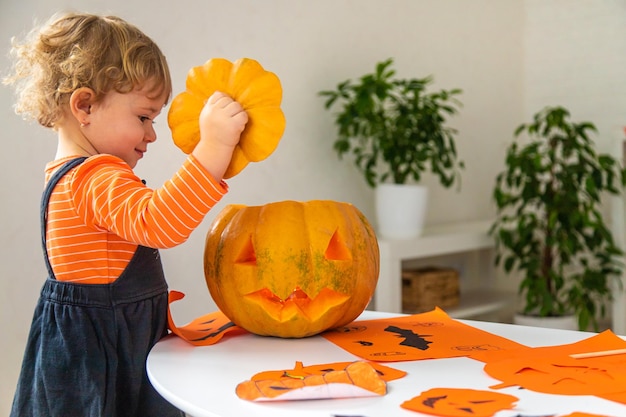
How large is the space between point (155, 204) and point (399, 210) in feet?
6.29

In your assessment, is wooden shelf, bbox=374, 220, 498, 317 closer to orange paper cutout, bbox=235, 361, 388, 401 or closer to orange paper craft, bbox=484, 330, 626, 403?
orange paper craft, bbox=484, 330, 626, 403

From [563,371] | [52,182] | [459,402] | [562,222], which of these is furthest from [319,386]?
[562,222]

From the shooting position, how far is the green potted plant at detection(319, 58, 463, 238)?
8.81ft

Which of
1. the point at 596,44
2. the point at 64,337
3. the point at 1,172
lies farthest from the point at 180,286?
the point at 596,44

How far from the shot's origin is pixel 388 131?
9.00ft

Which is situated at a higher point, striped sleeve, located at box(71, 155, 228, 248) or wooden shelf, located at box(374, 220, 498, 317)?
striped sleeve, located at box(71, 155, 228, 248)

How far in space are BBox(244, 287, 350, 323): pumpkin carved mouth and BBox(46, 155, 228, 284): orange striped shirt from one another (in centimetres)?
16

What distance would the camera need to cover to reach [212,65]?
40.8 inches

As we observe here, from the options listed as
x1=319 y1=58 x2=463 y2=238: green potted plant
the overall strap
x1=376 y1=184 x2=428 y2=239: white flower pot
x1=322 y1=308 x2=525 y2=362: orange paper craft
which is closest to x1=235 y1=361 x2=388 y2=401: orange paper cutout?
x1=322 y1=308 x2=525 y2=362: orange paper craft

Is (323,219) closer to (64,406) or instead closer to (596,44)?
(64,406)

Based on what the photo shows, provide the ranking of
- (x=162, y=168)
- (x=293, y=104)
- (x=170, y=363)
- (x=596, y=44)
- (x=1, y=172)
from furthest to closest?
(x=596, y=44) < (x=293, y=104) < (x=162, y=168) < (x=1, y=172) < (x=170, y=363)

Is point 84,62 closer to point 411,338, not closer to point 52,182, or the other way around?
point 52,182

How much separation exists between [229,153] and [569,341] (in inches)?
21.7

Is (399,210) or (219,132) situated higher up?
(219,132)
